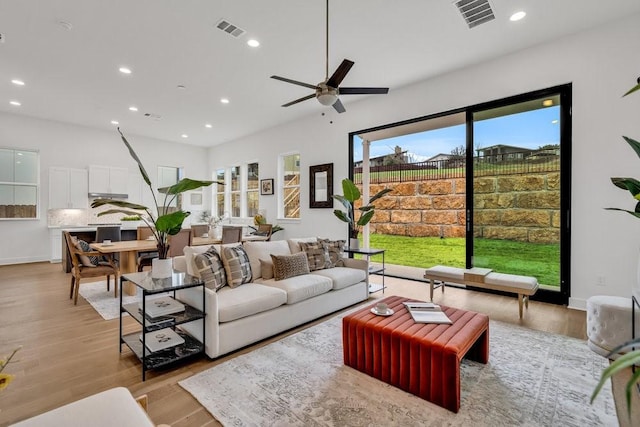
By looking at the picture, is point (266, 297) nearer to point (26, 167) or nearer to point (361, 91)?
point (361, 91)

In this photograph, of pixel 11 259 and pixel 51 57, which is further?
pixel 11 259

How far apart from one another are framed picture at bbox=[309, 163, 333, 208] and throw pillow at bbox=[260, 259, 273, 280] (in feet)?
10.5

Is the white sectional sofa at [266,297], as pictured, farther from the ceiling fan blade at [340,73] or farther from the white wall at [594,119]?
the white wall at [594,119]

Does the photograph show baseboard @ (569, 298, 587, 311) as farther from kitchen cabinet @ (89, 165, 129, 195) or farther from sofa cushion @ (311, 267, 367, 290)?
kitchen cabinet @ (89, 165, 129, 195)

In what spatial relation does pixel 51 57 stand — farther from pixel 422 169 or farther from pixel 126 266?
pixel 422 169

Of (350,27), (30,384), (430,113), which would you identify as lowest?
(30,384)

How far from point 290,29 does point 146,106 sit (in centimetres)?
434

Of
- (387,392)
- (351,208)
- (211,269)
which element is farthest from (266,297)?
(351,208)

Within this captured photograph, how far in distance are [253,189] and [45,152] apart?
5067 millimetres

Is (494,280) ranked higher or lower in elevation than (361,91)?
lower

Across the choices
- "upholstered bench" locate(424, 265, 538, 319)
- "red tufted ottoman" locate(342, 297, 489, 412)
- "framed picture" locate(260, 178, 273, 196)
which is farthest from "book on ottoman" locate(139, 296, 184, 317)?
"framed picture" locate(260, 178, 273, 196)

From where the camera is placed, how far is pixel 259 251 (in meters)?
3.84

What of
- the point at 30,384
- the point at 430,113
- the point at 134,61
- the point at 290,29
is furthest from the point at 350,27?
the point at 30,384

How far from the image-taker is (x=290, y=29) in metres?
3.80
